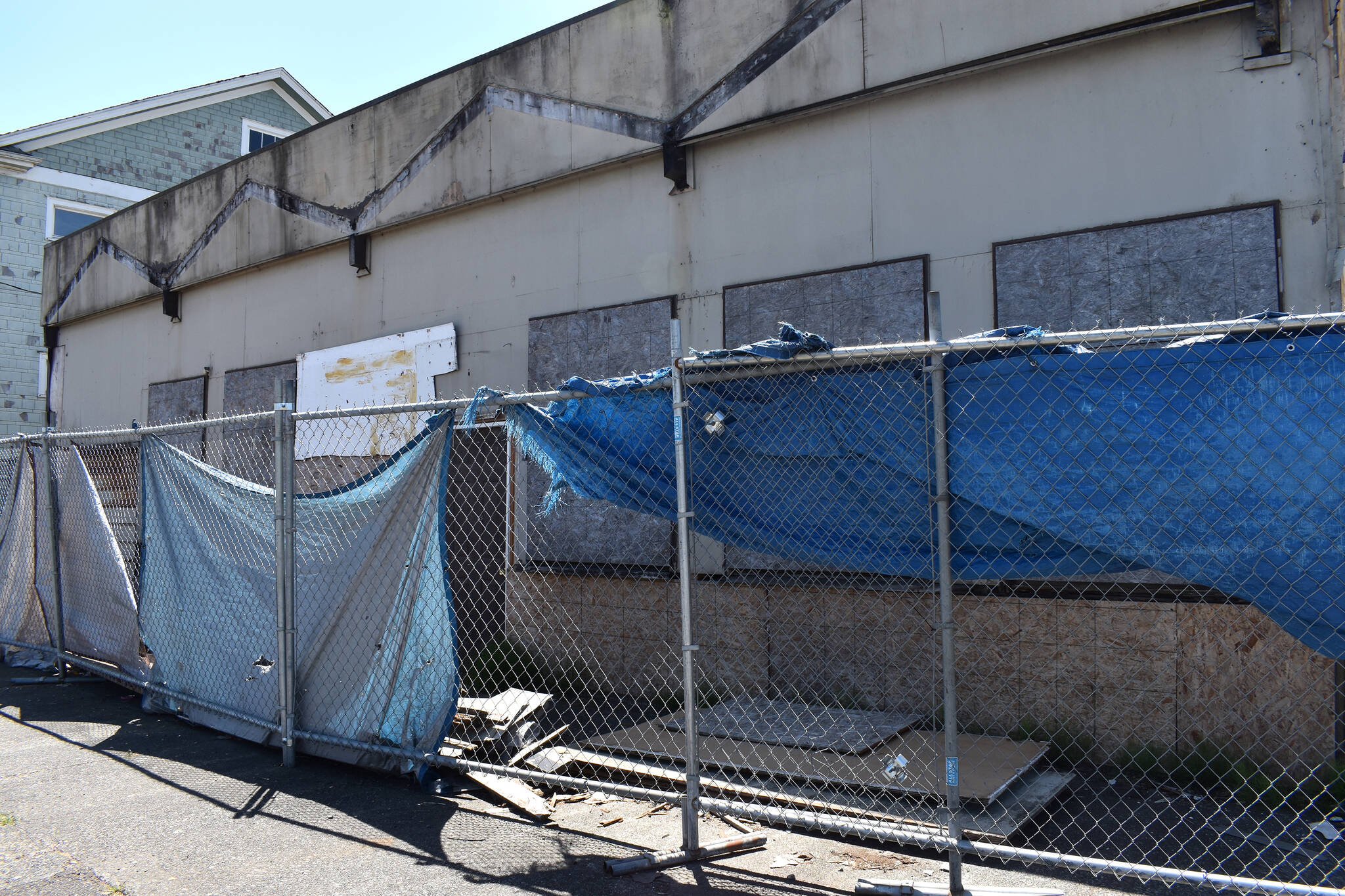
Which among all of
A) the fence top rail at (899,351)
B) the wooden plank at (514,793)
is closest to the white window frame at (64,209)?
the fence top rail at (899,351)

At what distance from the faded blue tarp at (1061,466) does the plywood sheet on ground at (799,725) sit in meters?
1.71

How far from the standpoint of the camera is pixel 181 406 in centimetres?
1309

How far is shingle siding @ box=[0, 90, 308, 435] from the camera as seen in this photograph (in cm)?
1753

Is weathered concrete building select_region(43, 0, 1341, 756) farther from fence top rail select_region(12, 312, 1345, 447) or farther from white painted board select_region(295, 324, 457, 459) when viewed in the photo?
fence top rail select_region(12, 312, 1345, 447)

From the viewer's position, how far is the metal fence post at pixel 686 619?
4.13 m

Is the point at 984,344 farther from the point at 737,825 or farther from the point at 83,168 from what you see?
the point at 83,168

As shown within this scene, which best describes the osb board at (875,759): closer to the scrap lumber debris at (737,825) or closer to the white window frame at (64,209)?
the scrap lumber debris at (737,825)

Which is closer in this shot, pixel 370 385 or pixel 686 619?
pixel 686 619

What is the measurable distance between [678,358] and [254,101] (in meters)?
20.4

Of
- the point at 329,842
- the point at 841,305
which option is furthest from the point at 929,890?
the point at 841,305

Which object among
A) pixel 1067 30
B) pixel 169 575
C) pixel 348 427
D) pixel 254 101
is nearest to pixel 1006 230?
pixel 1067 30

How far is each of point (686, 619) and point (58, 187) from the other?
19603mm

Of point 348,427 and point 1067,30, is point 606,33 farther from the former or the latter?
point 348,427

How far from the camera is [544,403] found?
494 centimetres
